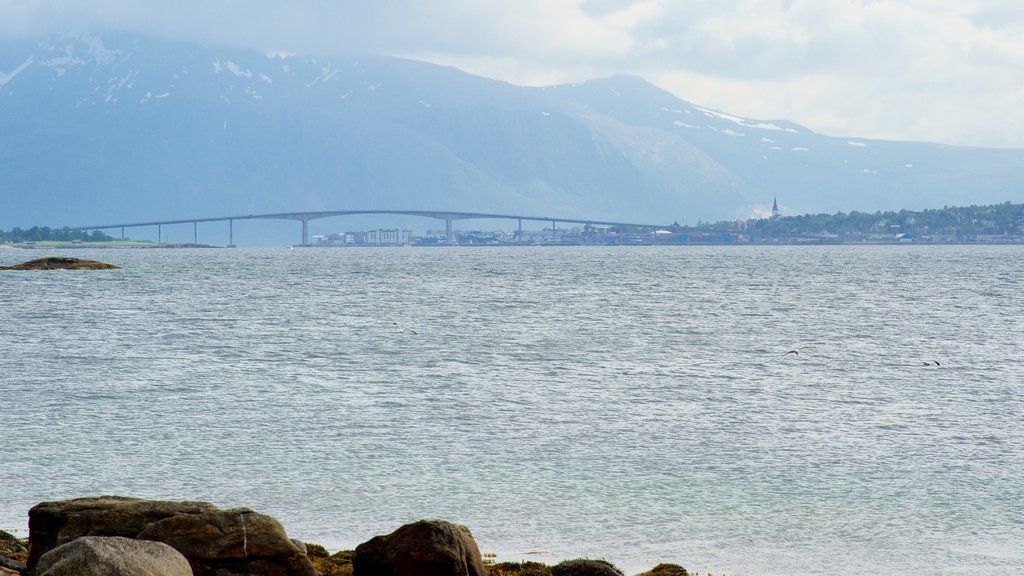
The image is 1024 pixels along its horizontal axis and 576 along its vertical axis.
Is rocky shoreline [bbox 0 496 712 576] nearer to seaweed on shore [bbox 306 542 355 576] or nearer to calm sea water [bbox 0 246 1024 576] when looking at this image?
seaweed on shore [bbox 306 542 355 576]

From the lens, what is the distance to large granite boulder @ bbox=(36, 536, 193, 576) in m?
8.98

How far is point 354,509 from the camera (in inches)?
626

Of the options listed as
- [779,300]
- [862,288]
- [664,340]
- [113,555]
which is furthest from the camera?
[862,288]

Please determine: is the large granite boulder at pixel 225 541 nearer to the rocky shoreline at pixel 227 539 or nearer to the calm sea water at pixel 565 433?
the rocky shoreline at pixel 227 539

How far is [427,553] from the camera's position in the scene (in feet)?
35.0

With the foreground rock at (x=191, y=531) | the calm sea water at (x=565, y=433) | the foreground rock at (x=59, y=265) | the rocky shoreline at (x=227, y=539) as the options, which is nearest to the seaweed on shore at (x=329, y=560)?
the rocky shoreline at (x=227, y=539)

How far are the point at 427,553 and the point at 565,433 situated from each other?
A: 1131cm

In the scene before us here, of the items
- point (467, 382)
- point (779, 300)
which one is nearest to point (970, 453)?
point (467, 382)

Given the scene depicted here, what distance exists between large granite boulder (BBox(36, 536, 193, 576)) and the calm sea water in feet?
16.5

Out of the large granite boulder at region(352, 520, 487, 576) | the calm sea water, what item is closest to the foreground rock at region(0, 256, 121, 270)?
the calm sea water

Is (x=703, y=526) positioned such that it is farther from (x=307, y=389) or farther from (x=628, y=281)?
(x=628, y=281)

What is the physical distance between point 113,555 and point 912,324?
48.9 meters

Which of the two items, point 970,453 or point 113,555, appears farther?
point 970,453

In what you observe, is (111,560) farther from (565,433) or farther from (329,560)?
(565,433)
